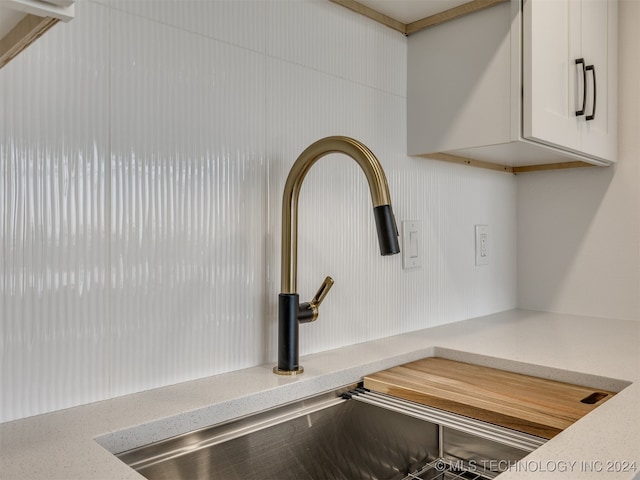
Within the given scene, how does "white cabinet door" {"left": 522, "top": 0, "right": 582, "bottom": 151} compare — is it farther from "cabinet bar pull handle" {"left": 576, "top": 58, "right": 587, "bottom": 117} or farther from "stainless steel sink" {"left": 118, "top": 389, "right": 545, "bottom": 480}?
"stainless steel sink" {"left": 118, "top": 389, "right": 545, "bottom": 480}

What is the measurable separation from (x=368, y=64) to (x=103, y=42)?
70 centimetres

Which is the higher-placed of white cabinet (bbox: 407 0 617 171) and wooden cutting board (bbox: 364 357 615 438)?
white cabinet (bbox: 407 0 617 171)

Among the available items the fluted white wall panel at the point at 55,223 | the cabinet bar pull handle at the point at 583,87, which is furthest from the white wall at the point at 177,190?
the cabinet bar pull handle at the point at 583,87

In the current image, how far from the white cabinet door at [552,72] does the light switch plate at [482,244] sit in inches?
16.3

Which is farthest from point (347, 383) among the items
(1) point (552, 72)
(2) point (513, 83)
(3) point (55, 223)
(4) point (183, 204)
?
(1) point (552, 72)

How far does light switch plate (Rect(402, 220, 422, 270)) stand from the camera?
4.67 ft

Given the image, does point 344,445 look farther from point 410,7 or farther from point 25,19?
point 410,7

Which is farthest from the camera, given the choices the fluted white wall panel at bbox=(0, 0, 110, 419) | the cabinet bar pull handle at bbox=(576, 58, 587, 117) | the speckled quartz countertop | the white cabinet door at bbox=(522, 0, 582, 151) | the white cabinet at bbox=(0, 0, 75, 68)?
the cabinet bar pull handle at bbox=(576, 58, 587, 117)

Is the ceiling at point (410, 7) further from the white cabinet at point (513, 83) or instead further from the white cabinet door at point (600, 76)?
the white cabinet door at point (600, 76)

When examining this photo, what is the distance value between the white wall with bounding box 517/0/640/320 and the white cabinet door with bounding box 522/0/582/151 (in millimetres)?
392

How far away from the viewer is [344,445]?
99 cm

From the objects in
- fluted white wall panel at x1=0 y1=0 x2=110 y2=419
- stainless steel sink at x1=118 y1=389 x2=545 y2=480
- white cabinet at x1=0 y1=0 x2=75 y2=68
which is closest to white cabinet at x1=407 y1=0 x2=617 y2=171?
stainless steel sink at x1=118 y1=389 x2=545 y2=480

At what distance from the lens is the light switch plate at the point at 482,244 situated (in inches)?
67.2

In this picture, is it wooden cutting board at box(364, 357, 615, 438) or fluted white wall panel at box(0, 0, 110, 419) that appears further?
wooden cutting board at box(364, 357, 615, 438)
